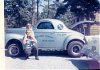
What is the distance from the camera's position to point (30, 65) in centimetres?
870

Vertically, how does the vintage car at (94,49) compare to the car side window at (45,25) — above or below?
below

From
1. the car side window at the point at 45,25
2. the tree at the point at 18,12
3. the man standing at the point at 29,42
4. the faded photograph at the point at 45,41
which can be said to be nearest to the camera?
the faded photograph at the point at 45,41

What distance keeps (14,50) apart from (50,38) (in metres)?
1.43

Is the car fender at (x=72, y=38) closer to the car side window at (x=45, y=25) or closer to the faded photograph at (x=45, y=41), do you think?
the faded photograph at (x=45, y=41)

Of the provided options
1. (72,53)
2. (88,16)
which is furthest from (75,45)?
(88,16)

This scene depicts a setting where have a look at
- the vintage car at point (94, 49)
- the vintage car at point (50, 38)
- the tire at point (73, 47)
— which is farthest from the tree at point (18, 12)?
the vintage car at point (94, 49)

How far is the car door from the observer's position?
10578 mm

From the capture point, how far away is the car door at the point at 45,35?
34.7 ft

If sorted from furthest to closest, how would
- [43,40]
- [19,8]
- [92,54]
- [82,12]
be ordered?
[82,12]
[19,8]
[43,40]
[92,54]

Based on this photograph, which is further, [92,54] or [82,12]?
[82,12]

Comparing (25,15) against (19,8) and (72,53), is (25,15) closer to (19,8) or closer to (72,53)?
(19,8)

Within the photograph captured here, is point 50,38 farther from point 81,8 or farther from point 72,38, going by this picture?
point 81,8

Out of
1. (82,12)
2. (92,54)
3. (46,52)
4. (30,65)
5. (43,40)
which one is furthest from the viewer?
(82,12)

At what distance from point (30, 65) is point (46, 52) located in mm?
3073
